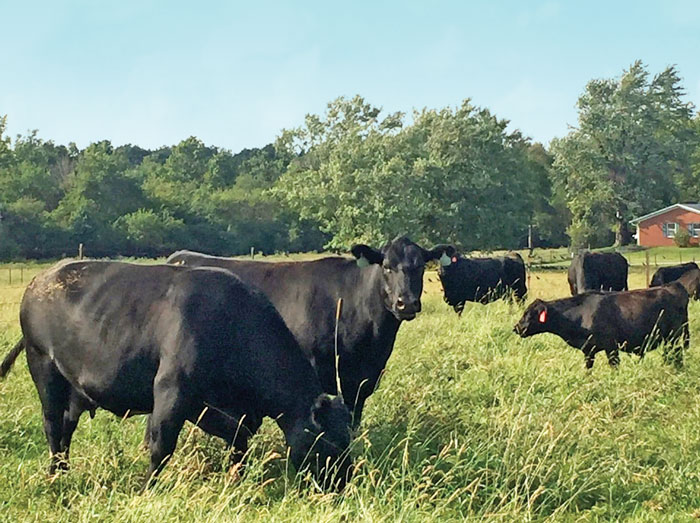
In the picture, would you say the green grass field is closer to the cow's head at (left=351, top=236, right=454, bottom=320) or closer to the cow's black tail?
the cow's black tail

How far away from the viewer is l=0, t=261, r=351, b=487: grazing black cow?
4.99 m

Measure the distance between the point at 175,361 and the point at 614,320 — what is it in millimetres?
6477

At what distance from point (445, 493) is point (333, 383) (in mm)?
2103

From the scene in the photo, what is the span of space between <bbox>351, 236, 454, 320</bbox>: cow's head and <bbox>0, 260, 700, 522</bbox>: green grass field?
0.88 meters

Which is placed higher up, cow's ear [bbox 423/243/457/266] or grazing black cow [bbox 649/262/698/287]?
cow's ear [bbox 423/243/457/266]

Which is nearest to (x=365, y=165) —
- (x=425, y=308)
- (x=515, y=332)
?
(x=425, y=308)

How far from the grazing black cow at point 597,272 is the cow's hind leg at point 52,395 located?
1518 cm

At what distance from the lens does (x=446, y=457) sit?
223 inches

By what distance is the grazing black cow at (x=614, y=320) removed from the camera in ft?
32.1

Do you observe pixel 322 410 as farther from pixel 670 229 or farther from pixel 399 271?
pixel 670 229

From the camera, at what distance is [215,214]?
6638cm

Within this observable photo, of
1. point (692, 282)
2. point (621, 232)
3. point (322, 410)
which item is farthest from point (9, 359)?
point (621, 232)

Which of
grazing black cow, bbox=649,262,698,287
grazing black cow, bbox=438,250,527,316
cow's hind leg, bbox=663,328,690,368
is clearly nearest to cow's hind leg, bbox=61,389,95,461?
cow's hind leg, bbox=663,328,690,368

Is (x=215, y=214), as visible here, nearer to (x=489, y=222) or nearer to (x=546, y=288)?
(x=489, y=222)
